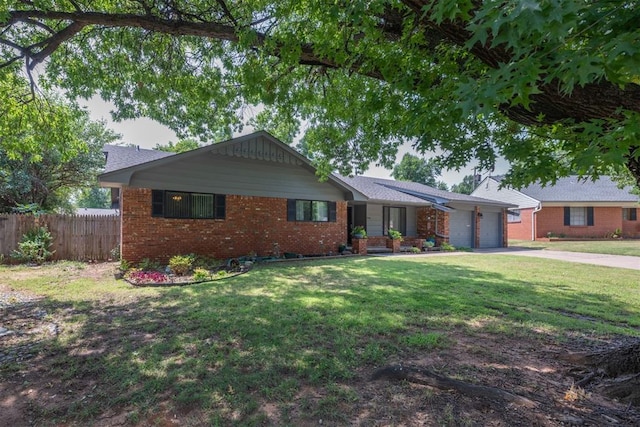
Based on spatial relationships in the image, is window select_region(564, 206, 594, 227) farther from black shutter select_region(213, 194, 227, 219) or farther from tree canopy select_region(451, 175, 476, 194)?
tree canopy select_region(451, 175, 476, 194)

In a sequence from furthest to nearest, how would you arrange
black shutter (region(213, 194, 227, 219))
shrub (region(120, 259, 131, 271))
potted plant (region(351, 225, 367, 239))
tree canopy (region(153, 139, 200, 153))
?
1. tree canopy (region(153, 139, 200, 153))
2. potted plant (region(351, 225, 367, 239))
3. black shutter (region(213, 194, 227, 219))
4. shrub (region(120, 259, 131, 271))

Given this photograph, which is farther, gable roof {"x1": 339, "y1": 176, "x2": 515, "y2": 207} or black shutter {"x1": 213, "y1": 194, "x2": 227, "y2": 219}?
gable roof {"x1": 339, "y1": 176, "x2": 515, "y2": 207}

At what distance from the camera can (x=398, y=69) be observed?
11.7ft

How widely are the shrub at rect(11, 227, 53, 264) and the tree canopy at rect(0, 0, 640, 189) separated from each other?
588 centimetres

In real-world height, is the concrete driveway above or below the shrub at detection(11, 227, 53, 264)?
below

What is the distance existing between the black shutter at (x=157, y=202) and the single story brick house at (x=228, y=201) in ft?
0.10

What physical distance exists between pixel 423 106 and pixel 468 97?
37.9 inches

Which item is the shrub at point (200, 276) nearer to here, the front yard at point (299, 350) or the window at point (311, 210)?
the front yard at point (299, 350)

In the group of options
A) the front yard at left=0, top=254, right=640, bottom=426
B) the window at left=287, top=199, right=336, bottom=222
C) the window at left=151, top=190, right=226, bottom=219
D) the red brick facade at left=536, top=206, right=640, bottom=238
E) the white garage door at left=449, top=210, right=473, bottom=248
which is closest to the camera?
the front yard at left=0, top=254, right=640, bottom=426

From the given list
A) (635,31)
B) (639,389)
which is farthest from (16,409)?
(639,389)

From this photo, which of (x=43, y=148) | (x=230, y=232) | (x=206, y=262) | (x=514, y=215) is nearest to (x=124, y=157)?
(x=43, y=148)

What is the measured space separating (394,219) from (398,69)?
50.3 feet

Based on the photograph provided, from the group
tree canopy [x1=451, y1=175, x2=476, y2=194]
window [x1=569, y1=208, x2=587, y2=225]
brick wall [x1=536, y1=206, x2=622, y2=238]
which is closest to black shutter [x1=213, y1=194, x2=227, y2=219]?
brick wall [x1=536, y1=206, x2=622, y2=238]

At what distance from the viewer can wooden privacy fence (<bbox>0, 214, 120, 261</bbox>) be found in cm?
1118
